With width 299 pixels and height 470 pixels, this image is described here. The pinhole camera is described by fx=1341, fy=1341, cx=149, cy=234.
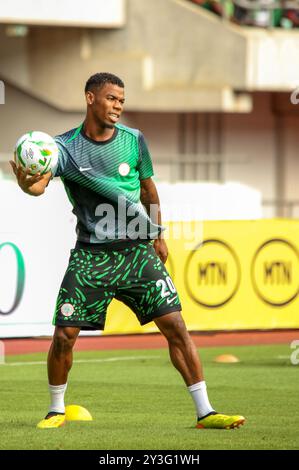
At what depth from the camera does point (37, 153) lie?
840 cm

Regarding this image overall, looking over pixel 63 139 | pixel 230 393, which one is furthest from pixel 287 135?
pixel 63 139

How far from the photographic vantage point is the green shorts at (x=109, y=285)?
8.70 metres

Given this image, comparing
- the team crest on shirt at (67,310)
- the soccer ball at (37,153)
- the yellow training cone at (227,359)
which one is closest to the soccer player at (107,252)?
the team crest on shirt at (67,310)

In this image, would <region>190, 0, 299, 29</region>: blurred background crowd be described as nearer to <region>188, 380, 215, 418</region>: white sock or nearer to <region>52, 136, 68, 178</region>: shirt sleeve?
<region>52, 136, 68, 178</region>: shirt sleeve

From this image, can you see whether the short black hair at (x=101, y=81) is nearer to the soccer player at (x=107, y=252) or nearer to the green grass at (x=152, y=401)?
the soccer player at (x=107, y=252)

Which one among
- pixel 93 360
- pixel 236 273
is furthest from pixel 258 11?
pixel 93 360

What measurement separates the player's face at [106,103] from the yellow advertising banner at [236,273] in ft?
29.4

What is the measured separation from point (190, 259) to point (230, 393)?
21.2 feet

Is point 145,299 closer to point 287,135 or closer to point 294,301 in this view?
point 294,301

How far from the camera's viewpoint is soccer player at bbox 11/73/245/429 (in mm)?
8648

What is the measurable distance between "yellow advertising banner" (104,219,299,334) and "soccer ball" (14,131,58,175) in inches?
356

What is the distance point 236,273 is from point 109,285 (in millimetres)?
9424

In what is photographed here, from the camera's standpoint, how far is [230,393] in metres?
11.5

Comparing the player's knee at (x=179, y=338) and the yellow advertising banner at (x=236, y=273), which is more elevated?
the player's knee at (x=179, y=338)
